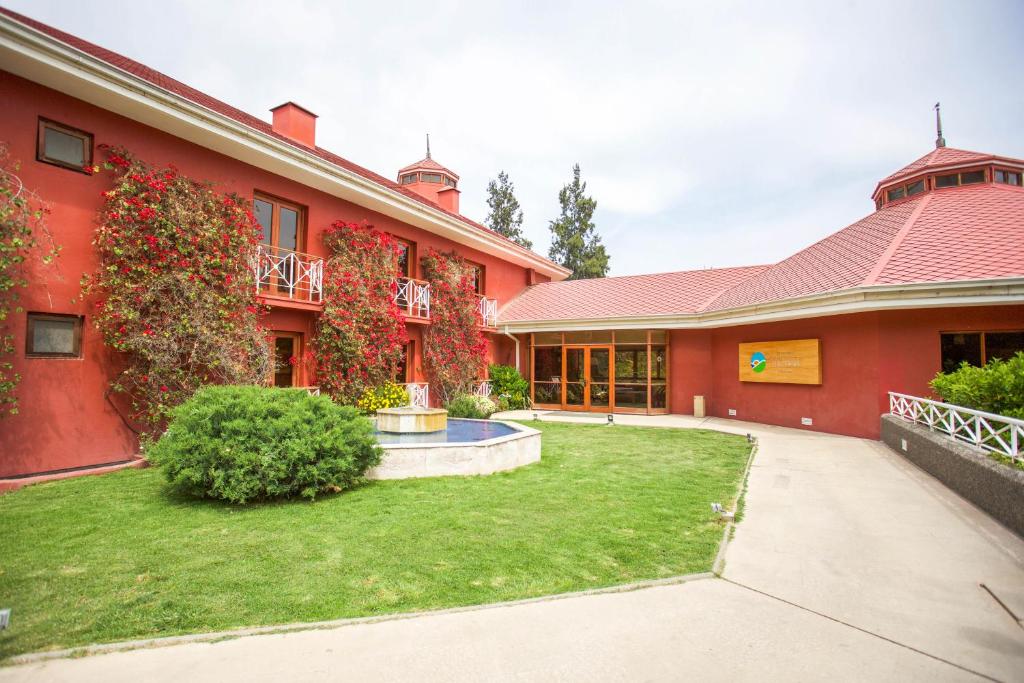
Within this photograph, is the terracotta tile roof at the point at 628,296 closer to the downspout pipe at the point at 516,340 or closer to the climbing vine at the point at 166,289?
the downspout pipe at the point at 516,340

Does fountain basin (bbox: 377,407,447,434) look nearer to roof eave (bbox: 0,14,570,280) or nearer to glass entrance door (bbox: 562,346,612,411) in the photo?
roof eave (bbox: 0,14,570,280)

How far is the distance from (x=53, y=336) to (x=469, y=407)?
8.90m

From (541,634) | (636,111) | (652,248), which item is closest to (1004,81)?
(636,111)

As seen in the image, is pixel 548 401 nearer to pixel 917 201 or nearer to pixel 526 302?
pixel 526 302

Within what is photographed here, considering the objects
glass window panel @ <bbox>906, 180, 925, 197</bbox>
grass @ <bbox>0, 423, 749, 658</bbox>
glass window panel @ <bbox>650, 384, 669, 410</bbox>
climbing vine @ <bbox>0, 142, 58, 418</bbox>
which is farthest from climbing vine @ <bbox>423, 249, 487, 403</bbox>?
glass window panel @ <bbox>906, 180, 925, 197</bbox>

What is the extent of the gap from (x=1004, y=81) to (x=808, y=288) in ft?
16.3

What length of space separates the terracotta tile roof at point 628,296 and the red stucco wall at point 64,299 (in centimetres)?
1185

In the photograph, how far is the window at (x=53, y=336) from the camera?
729 centimetres

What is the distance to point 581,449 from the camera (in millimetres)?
10023

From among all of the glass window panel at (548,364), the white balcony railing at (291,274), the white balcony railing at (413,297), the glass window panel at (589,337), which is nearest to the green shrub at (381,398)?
the white balcony railing at (291,274)

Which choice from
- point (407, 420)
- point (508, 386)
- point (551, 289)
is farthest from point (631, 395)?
point (407, 420)

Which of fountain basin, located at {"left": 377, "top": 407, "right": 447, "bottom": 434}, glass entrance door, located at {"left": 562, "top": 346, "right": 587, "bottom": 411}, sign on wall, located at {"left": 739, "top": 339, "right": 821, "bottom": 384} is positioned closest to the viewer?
fountain basin, located at {"left": 377, "top": 407, "right": 447, "bottom": 434}

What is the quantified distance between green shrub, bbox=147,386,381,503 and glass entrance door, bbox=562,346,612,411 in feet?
37.9

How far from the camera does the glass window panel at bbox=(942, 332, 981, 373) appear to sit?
34.3 feet
